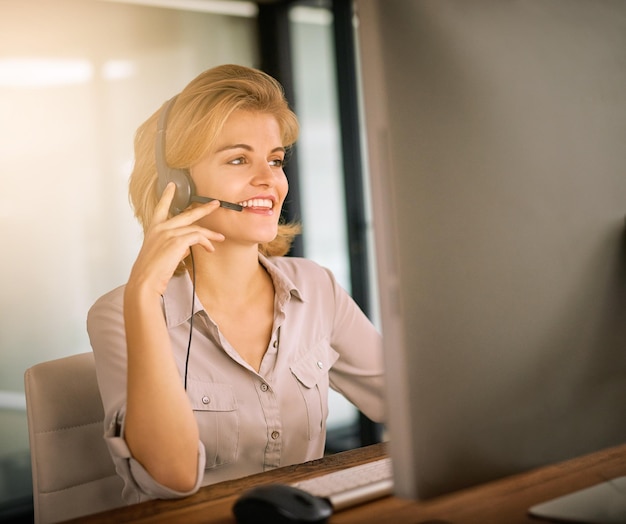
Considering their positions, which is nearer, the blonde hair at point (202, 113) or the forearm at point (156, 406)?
the forearm at point (156, 406)

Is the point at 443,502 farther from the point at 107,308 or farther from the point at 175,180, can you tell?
the point at 175,180

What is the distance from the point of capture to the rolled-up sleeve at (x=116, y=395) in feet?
3.68

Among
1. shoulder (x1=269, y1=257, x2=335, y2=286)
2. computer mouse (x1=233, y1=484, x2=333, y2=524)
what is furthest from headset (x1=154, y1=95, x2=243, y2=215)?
computer mouse (x1=233, y1=484, x2=333, y2=524)

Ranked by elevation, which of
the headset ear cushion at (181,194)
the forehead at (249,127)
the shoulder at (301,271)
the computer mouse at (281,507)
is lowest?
the computer mouse at (281,507)

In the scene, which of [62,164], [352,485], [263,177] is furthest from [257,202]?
[62,164]

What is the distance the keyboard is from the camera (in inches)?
36.5

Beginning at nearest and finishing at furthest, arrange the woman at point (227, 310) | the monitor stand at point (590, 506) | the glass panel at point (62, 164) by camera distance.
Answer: the monitor stand at point (590, 506) → the woman at point (227, 310) → the glass panel at point (62, 164)

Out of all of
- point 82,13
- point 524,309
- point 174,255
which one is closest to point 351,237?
point 82,13

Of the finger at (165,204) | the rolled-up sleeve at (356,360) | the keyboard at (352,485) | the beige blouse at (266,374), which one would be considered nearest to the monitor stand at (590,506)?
the keyboard at (352,485)

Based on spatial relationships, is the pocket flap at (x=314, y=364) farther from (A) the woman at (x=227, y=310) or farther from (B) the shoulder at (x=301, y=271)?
(B) the shoulder at (x=301, y=271)

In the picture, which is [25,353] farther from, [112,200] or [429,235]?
[429,235]

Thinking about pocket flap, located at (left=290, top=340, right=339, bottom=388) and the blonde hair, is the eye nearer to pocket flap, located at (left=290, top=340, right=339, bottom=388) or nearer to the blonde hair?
the blonde hair

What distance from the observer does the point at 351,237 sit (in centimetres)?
402

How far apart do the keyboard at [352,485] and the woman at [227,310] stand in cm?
23
